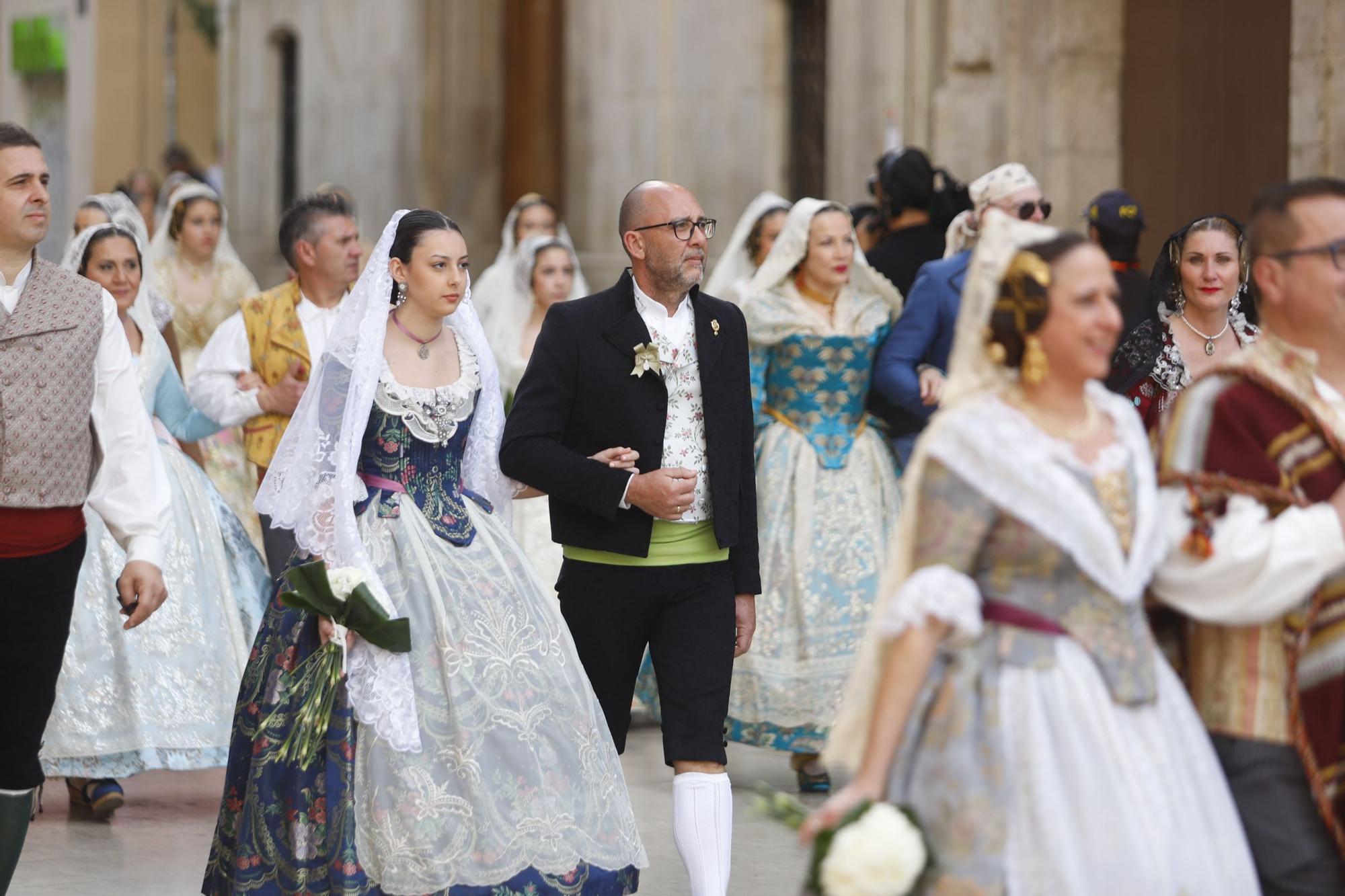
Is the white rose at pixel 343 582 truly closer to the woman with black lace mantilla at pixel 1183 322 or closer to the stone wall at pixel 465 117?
the woman with black lace mantilla at pixel 1183 322

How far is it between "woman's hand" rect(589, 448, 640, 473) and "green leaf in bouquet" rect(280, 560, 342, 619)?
804mm

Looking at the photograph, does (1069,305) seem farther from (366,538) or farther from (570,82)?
(570,82)

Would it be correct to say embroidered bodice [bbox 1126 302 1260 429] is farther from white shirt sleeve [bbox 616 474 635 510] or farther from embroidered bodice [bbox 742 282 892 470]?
white shirt sleeve [bbox 616 474 635 510]

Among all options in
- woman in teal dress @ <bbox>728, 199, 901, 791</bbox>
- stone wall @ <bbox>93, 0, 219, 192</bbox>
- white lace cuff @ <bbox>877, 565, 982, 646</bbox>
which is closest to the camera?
white lace cuff @ <bbox>877, 565, 982, 646</bbox>

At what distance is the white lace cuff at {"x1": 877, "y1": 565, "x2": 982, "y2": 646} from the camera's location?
3760 mm

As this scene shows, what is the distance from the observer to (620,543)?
5840mm

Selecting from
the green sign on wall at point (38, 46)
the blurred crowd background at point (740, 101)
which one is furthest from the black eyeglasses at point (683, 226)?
the green sign on wall at point (38, 46)

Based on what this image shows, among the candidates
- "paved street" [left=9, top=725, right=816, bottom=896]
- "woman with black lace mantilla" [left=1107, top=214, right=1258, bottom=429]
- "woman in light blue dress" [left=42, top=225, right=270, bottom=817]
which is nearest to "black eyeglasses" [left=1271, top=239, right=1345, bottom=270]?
"woman with black lace mantilla" [left=1107, top=214, right=1258, bottom=429]

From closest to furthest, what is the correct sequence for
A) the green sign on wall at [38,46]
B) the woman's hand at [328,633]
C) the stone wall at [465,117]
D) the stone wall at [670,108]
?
the woman's hand at [328,633] → the stone wall at [670,108] → the stone wall at [465,117] → the green sign on wall at [38,46]

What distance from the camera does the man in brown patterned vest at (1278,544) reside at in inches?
154

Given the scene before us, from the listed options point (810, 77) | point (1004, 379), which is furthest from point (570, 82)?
point (1004, 379)

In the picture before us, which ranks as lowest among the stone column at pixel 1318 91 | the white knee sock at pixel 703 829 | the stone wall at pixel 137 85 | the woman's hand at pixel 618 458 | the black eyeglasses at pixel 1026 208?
the white knee sock at pixel 703 829

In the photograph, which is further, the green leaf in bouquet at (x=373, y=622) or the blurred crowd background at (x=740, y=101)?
the blurred crowd background at (x=740, y=101)

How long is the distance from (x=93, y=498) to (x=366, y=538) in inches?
27.6
